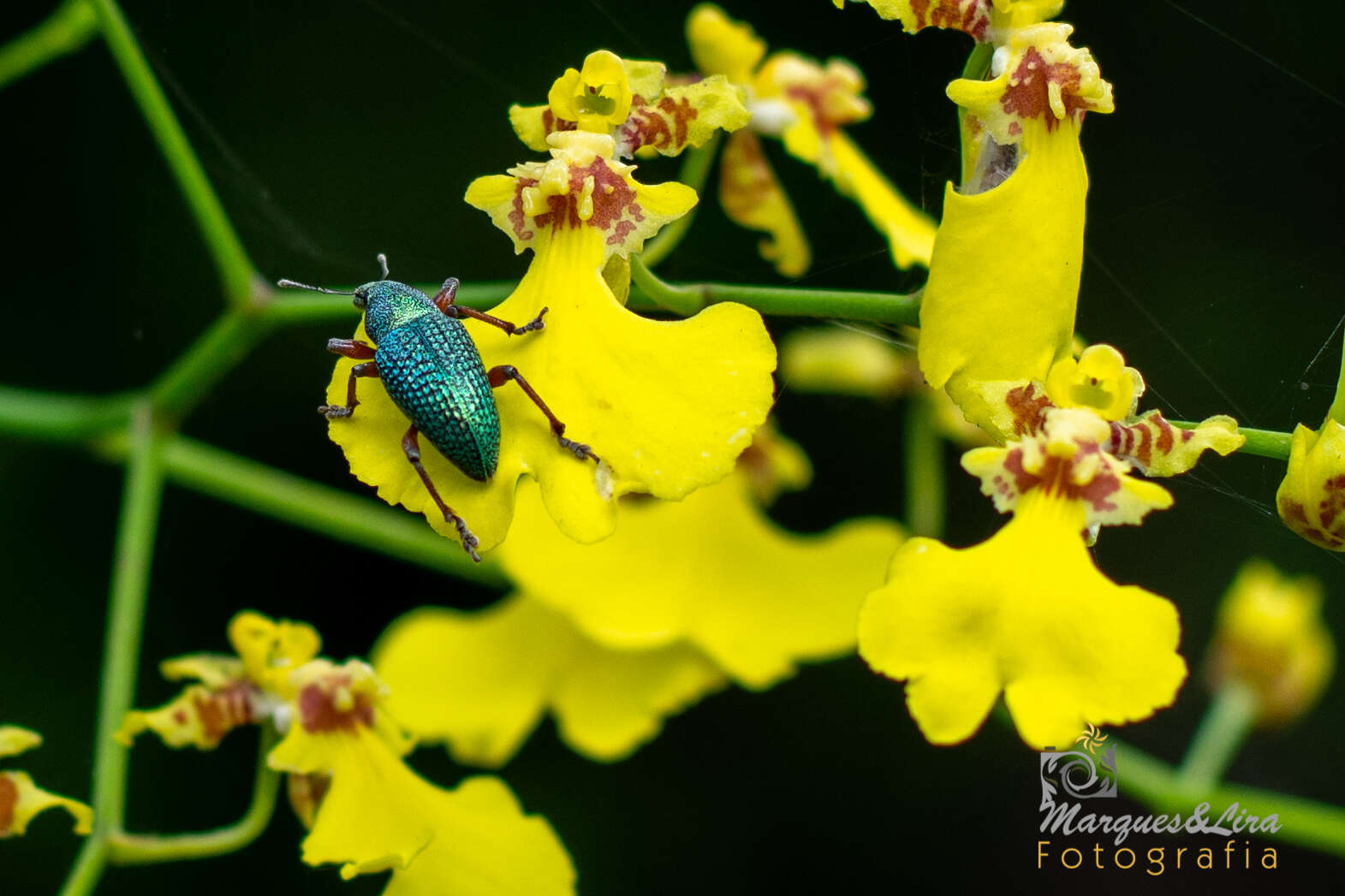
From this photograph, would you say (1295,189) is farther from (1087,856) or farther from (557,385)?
(557,385)

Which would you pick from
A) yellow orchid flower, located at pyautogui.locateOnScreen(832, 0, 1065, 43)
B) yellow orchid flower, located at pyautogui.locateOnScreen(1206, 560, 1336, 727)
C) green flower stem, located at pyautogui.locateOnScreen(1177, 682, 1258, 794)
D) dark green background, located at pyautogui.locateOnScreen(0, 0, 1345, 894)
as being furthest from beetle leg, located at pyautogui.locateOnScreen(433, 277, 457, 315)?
yellow orchid flower, located at pyautogui.locateOnScreen(1206, 560, 1336, 727)

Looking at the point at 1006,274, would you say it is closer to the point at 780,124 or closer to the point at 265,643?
the point at 780,124

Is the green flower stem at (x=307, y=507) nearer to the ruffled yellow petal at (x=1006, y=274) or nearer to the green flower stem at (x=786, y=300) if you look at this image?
the green flower stem at (x=786, y=300)

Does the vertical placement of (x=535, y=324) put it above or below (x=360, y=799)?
above

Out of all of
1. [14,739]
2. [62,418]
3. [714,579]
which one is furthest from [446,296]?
[714,579]

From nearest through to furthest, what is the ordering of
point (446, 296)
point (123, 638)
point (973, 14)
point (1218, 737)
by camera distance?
point (973, 14) < point (446, 296) < point (123, 638) < point (1218, 737)

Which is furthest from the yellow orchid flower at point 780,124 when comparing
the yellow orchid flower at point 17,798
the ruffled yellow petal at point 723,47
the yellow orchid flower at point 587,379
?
the yellow orchid flower at point 17,798

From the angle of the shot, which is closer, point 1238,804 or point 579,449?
point 579,449
